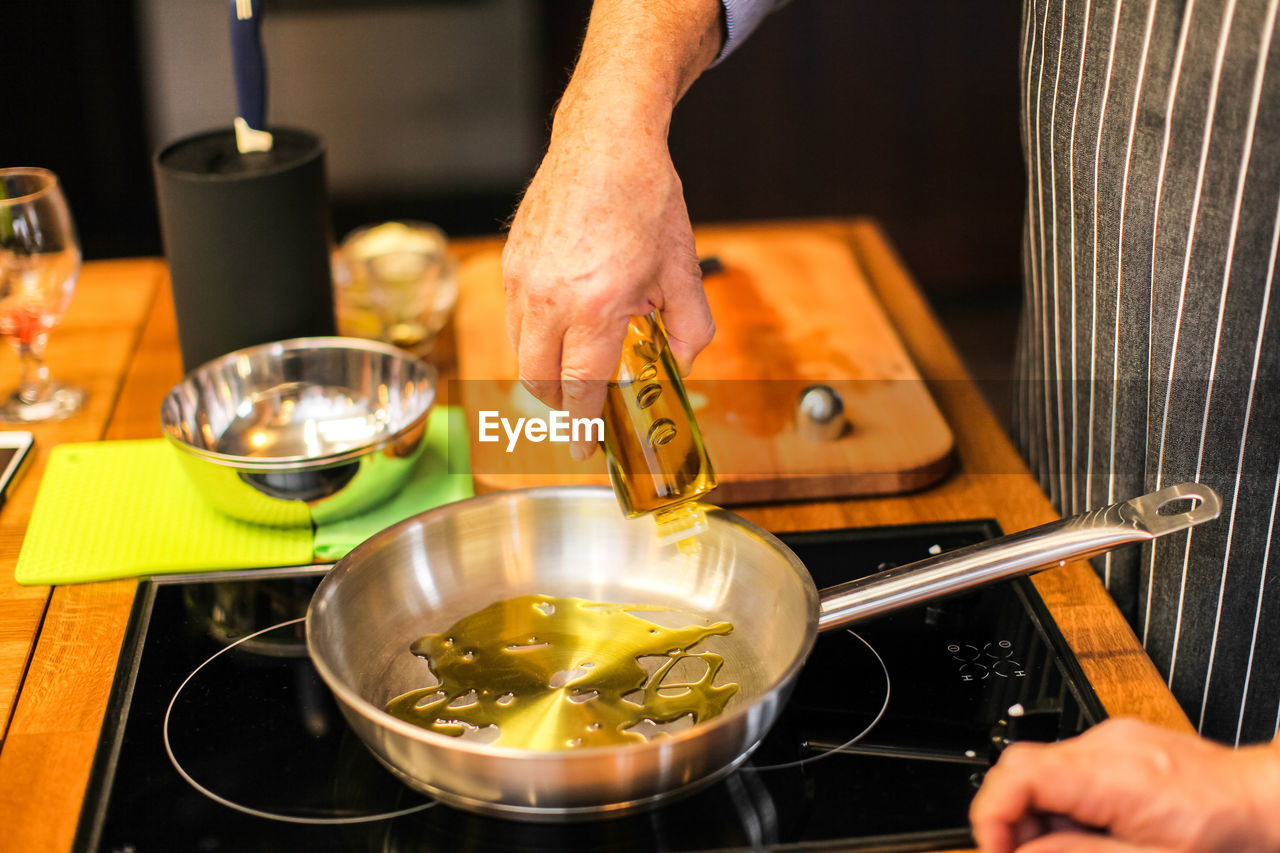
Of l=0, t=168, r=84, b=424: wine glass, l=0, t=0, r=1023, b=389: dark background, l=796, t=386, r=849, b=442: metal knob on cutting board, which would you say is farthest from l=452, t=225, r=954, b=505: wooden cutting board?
l=0, t=0, r=1023, b=389: dark background

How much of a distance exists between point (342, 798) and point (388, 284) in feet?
2.16

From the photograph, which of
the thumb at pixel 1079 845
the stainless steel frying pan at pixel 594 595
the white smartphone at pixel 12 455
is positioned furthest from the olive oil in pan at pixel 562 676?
the white smartphone at pixel 12 455

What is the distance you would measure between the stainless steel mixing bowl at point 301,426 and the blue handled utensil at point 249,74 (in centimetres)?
19

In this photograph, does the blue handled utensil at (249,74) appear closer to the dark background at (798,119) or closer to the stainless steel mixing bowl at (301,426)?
the stainless steel mixing bowl at (301,426)

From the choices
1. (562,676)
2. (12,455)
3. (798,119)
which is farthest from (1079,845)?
(798,119)

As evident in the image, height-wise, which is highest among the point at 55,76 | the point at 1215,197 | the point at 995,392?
the point at 1215,197

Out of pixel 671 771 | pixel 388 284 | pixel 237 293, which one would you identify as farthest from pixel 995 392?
pixel 671 771

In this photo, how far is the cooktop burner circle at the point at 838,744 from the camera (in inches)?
28.1

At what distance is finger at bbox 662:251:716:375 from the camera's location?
0.79m

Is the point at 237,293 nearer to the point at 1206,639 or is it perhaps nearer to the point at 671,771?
the point at 671,771

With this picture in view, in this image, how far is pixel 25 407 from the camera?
1.17 m

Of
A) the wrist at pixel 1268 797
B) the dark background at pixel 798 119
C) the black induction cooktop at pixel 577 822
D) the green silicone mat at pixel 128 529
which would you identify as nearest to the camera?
the wrist at pixel 1268 797

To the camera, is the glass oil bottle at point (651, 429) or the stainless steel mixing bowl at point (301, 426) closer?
the glass oil bottle at point (651, 429)

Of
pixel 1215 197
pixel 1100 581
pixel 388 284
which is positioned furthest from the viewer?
pixel 388 284
